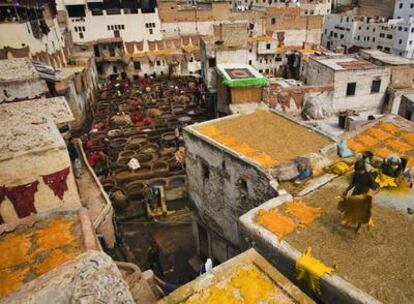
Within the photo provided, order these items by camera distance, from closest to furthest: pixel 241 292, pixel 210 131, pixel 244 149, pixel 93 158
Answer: pixel 241 292, pixel 244 149, pixel 210 131, pixel 93 158

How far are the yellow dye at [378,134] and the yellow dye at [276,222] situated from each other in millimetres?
6513

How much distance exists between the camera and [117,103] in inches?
1615

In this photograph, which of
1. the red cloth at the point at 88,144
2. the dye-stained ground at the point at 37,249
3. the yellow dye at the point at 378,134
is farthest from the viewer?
the red cloth at the point at 88,144

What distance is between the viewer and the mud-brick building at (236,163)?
36.2 feet

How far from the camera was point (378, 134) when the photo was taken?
42.4ft

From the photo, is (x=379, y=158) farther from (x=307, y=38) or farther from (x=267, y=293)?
(x=307, y=38)

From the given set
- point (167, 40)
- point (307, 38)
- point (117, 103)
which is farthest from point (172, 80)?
point (307, 38)

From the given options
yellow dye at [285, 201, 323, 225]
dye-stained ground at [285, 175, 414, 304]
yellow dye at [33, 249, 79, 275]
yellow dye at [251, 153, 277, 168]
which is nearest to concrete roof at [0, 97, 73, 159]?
yellow dye at [33, 249, 79, 275]

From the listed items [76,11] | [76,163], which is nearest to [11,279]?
[76,163]

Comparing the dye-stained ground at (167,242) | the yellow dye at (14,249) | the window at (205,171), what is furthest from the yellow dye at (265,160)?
the dye-stained ground at (167,242)

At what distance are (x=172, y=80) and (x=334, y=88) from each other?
30.9 m

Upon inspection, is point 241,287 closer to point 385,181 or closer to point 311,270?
point 311,270

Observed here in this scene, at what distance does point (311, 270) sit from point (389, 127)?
8975mm

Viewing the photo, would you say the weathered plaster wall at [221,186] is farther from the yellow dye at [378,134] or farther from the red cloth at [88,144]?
the red cloth at [88,144]
